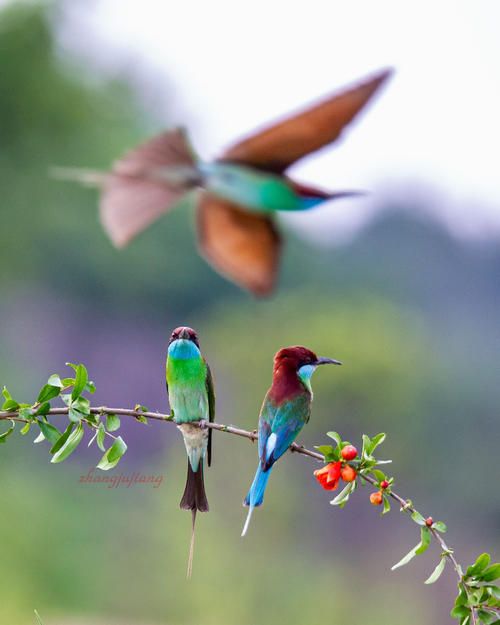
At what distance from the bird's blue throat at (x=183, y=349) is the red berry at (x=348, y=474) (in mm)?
168

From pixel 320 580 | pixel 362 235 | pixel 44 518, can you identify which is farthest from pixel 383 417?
pixel 362 235

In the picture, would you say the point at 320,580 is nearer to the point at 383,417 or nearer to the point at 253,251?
the point at 383,417

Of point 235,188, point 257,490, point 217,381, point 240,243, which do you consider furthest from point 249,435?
point 217,381

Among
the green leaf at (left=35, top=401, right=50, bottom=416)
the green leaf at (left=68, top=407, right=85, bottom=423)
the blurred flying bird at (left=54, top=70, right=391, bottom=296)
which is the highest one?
the blurred flying bird at (left=54, top=70, right=391, bottom=296)

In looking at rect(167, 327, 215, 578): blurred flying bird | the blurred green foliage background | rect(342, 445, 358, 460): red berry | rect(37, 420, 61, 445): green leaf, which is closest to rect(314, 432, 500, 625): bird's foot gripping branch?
rect(342, 445, 358, 460): red berry

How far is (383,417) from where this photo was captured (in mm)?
6207

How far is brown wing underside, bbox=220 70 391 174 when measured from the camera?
2.64ft

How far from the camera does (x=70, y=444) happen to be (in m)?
0.64

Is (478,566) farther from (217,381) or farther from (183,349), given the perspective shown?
(217,381)

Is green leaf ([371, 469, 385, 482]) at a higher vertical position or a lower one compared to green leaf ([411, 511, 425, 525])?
higher

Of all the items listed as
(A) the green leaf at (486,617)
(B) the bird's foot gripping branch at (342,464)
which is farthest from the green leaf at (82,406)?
(A) the green leaf at (486,617)

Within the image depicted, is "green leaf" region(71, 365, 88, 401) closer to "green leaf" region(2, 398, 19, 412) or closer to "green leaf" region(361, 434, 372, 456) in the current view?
"green leaf" region(2, 398, 19, 412)

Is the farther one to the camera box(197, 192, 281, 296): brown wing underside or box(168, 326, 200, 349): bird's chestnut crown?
box(197, 192, 281, 296): brown wing underside

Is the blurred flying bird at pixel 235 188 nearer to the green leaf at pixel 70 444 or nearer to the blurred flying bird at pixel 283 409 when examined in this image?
the blurred flying bird at pixel 283 409
